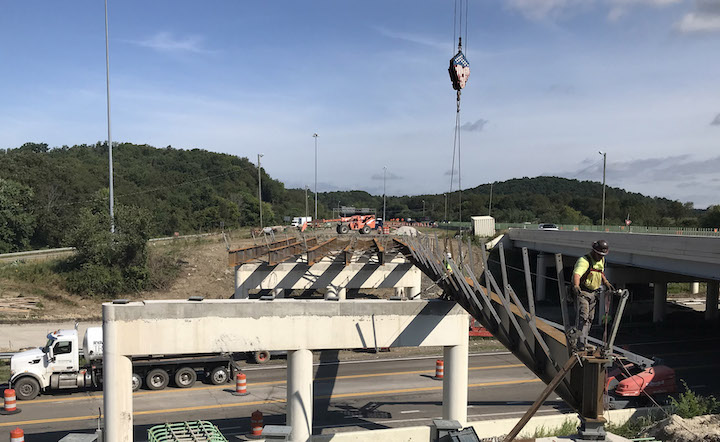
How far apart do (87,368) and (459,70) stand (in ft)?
59.3

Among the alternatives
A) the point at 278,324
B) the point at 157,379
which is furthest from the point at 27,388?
the point at 278,324

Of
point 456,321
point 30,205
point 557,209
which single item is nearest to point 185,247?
point 30,205

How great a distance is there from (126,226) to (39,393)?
21.1 meters

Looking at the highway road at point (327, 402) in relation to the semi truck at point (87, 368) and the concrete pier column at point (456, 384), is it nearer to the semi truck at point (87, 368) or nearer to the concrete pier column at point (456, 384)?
the semi truck at point (87, 368)

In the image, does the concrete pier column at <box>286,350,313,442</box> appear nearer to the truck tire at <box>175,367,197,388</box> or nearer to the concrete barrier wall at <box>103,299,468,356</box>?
the concrete barrier wall at <box>103,299,468,356</box>

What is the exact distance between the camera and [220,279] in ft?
138

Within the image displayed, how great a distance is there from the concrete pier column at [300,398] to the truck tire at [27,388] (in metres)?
11.4

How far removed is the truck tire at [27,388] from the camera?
62.7ft

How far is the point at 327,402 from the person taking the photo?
19.5 metres

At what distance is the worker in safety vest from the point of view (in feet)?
22.2

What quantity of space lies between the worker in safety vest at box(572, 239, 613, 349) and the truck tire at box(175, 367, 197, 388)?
57.9ft

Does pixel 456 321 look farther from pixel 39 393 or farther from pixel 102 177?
pixel 102 177

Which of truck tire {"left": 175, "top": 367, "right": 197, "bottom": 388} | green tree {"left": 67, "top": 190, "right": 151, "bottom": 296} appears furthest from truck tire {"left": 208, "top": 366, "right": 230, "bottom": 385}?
green tree {"left": 67, "top": 190, "right": 151, "bottom": 296}

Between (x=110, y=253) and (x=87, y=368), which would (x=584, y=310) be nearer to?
(x=87, y=368)
